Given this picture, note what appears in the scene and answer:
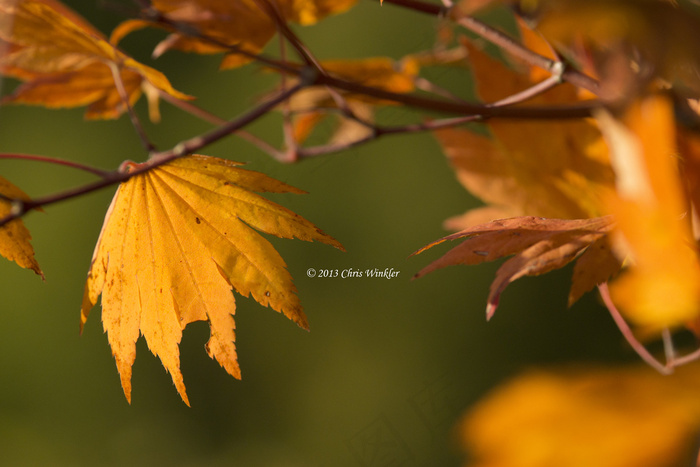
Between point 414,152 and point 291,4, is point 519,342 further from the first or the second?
point 291,4

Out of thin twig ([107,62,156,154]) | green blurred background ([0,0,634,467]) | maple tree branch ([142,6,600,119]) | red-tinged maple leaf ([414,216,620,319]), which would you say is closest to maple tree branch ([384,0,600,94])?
maple tree branch ([142,6,600,119])

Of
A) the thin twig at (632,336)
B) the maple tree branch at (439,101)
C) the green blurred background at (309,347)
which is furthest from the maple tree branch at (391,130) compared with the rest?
the green blurred background at (309,347)

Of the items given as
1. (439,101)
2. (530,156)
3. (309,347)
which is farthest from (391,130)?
(309,347)

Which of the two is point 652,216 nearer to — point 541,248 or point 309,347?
point 541,248

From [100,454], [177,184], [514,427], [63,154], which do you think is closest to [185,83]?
[63,154]

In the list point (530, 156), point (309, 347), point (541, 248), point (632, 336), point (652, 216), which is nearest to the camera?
point (652, 216)

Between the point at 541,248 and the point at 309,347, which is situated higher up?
the point at 541,248

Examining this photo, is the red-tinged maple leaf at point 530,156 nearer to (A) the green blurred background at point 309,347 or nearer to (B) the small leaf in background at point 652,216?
(B) the small leaf in background at point 652,216
